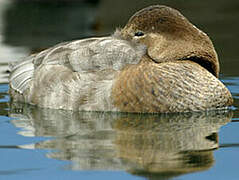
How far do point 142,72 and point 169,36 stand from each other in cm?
65

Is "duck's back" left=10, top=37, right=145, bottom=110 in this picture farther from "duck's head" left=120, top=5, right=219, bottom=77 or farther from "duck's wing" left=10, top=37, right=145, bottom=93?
"duck's head" left=120, top=5, right=219, bottom=77

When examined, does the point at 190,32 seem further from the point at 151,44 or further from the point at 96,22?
the point at 96,22

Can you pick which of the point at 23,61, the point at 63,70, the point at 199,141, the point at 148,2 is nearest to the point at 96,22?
the point at 148,2

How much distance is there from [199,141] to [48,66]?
2.63 m

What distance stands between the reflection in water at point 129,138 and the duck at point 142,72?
0.46 ft

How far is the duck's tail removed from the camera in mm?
8797

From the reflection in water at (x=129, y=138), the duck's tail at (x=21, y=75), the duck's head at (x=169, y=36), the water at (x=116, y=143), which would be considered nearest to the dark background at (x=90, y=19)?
the water at (x=116, y=143)

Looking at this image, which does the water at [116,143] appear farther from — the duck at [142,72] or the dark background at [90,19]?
the dark background at [90,19]

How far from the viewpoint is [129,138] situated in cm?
674

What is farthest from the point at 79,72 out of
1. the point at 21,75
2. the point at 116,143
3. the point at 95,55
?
the point at 116,143

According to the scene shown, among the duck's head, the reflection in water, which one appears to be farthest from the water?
the duck's head

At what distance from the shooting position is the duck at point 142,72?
25.0 feet

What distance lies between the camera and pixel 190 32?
7.99 m

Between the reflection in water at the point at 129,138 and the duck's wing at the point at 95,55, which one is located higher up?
the duck's wing at the point at 95,55
